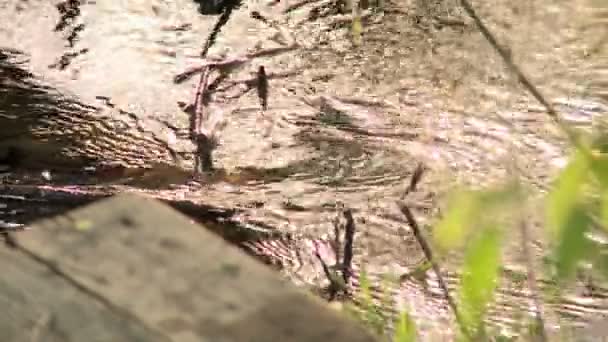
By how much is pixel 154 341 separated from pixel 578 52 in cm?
206

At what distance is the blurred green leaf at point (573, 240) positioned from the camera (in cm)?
67

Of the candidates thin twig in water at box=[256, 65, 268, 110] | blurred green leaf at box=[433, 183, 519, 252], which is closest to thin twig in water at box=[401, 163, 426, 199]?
thin twig in water at box=[256, 65, 268, 110]

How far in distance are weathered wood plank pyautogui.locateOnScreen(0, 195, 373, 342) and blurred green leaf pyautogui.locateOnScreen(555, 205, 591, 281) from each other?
35 centimetres

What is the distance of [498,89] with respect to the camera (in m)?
2.62

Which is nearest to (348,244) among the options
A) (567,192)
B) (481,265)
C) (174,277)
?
(174,277)

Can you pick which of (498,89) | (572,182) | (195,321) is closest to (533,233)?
(498,89)

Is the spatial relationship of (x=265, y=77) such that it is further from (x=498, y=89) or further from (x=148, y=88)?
(x=498, y=89)

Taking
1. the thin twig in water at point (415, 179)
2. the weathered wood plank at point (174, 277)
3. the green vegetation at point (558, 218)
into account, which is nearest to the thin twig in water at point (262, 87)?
the thin twig in water at point (415, 179)

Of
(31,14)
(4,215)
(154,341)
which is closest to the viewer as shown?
(154,341)

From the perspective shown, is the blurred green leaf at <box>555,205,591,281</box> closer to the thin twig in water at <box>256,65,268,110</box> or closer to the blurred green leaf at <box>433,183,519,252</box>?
the blurred green leaf at <box>433,183,519,252</box>

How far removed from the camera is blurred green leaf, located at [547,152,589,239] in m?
0.67

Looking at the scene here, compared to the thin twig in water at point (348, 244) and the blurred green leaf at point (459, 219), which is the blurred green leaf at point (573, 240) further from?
the thin twig in water at point (348, 244)

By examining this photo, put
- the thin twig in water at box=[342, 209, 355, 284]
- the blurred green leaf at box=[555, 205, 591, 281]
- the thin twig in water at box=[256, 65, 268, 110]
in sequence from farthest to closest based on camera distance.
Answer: the thin twig in water at box=[256, 65, 268, 110]
the thin twig in water at box=[342, 209, 355, 284]
the blurred green leaf at box=[555, 205, 591, 281]

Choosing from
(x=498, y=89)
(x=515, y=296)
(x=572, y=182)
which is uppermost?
(x=572, y=182)
